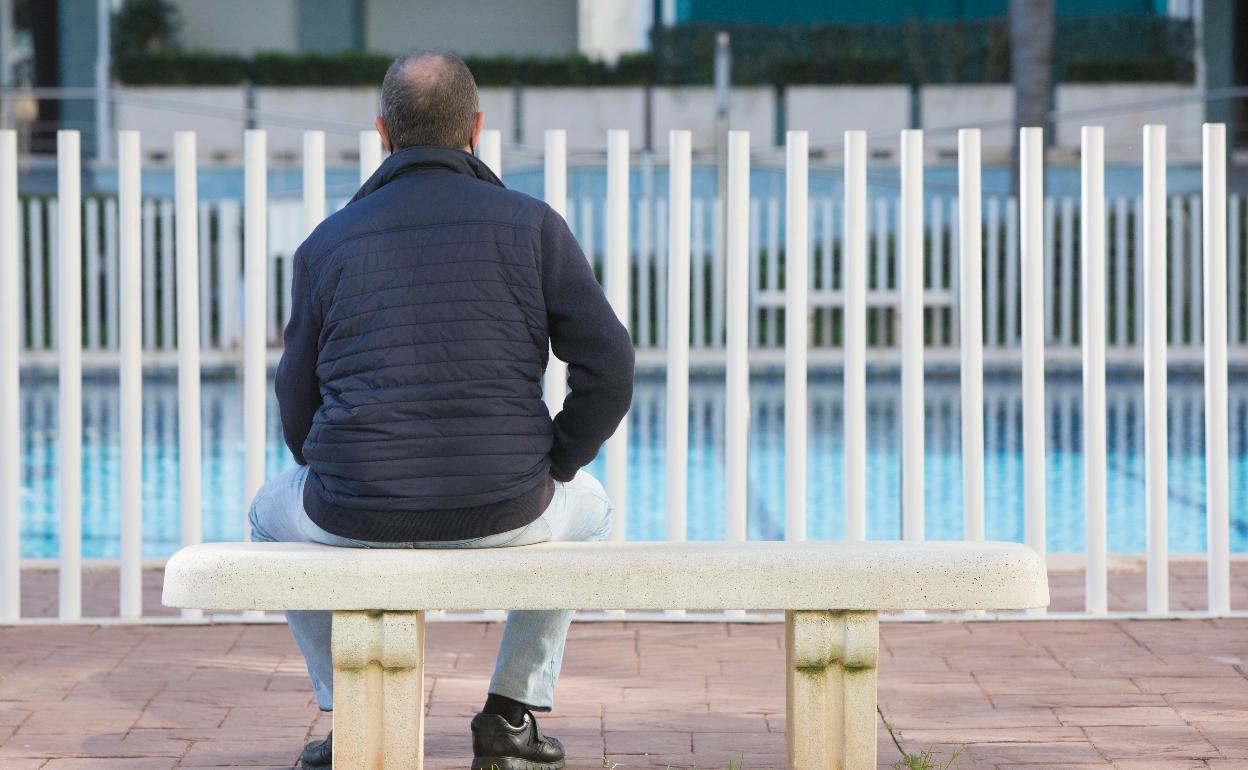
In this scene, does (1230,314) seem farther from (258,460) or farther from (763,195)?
(258,460)

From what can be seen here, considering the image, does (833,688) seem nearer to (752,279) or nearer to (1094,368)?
(1094,368)

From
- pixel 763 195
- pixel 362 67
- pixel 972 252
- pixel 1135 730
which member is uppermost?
pixel 362 67

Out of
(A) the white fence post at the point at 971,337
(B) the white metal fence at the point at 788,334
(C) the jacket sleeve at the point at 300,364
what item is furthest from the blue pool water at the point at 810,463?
A: (C) the jacket sleeve at the point at 300,364

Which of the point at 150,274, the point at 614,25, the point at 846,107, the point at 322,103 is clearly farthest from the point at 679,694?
the point at 614,25

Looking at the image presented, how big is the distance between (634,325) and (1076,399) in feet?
12.7

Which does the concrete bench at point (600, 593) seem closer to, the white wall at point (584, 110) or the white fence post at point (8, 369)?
the white fence post at point (8, 369)

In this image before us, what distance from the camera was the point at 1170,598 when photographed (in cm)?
547

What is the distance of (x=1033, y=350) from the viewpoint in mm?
4945

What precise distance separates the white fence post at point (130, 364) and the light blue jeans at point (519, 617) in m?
1.47

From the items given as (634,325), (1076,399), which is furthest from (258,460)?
(634,325)

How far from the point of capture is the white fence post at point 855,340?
4.90 metres

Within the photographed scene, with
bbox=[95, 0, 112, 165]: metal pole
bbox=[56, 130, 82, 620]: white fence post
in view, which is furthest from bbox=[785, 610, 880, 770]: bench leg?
bbox=[95, 0, 112, 165]: metal pole

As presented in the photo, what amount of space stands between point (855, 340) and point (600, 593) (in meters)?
2.00

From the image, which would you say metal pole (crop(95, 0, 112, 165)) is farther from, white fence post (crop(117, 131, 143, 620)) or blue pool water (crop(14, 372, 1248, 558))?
white fence post (crop(117, 131, 143, 620))
